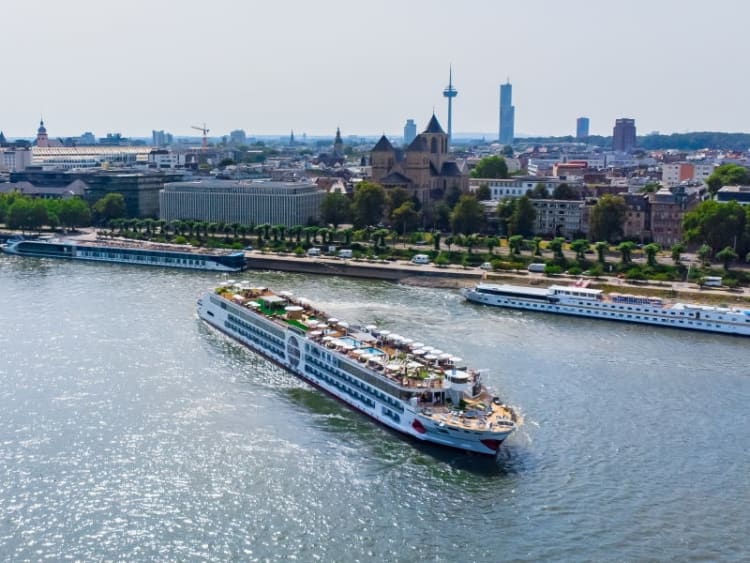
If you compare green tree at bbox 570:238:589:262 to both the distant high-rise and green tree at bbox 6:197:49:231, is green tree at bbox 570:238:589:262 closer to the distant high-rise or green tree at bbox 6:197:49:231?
green tree at bbox 6:197:49:231

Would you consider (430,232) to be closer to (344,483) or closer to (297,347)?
(297,347)

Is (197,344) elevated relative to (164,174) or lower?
lower

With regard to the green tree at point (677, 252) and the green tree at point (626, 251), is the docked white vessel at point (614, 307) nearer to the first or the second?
the green tree at point (626, 251)

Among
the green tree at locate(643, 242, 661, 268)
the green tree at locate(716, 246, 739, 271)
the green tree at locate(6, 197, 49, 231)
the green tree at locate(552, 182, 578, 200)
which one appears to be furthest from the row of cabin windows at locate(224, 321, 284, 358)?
the green tree at locate(552, 182, 578, 200)

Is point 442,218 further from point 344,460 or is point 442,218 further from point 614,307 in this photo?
point 344,460

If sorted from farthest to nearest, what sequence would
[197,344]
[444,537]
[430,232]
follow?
[430,232] < [197,344] < [444,537]

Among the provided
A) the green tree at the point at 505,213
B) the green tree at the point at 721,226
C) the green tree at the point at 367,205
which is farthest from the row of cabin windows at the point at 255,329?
the green tree at the point at 505,213

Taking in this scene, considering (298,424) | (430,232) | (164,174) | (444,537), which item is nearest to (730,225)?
(430,232)
